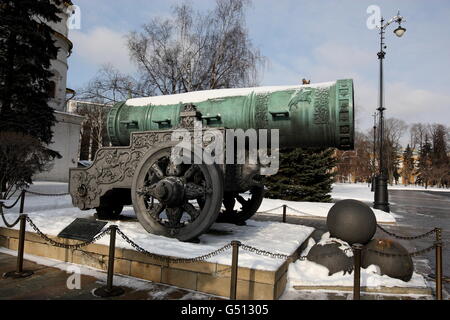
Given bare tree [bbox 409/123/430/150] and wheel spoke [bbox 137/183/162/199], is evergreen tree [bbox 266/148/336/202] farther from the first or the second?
bare tree [bbox 409/123/430/150]

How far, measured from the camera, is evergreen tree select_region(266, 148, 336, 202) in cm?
Answer: 1589

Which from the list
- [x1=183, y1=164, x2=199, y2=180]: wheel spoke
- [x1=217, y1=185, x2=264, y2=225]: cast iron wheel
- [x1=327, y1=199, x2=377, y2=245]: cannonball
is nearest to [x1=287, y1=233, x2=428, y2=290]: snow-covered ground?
[x1=327, y1=199, x2=377, y2=245]: cannonball

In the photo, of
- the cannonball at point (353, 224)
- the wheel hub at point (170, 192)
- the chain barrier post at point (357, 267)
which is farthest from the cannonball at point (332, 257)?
the wheel hub at point (170, 192)

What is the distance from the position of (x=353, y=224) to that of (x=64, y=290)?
3893 millimetres

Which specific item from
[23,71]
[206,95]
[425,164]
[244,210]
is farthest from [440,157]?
[206,95]

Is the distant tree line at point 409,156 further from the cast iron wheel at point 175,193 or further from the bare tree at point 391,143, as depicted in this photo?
the cast iron wheel at point 175,193

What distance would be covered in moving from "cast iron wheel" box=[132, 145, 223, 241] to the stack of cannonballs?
1.67 m

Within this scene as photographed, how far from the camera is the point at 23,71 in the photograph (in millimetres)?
12969

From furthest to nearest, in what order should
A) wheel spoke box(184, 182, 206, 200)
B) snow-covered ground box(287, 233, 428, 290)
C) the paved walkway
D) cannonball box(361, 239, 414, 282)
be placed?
wheel spoke box(184, 182, 206, 200), cannonball box(361, 239, 414, 282), snow-covered ground box(287, 233, 428, 290), the paved walkway

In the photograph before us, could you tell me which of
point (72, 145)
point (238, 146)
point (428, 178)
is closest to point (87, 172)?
point (238, 146)

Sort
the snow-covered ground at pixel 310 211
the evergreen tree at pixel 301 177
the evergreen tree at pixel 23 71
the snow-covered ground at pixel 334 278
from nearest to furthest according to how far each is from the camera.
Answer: the snow-covered ground at pixel 334 278 < the snow-covered ground at pixel 310 211 < the evergreen tree at pixel 23 71 < the evergreen tree at pixel 301 177

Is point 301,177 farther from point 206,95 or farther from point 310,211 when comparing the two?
point 206,95

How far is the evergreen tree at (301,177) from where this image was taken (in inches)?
626

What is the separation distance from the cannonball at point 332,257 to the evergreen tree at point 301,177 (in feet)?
37.0
